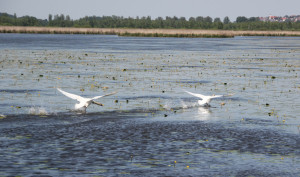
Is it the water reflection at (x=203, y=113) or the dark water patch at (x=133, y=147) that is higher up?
the dark water patch at (x=133, y=147)

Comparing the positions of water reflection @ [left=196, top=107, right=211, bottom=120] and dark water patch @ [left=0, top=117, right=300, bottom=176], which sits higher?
dark water patch @ [left=0, top=117, right=300, bottom=176]

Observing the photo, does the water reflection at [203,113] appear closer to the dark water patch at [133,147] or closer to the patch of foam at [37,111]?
the dark water patch at [133,147]

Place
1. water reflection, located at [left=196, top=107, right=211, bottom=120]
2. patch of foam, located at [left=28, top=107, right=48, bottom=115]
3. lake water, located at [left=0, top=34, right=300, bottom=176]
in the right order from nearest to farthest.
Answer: lake water, located at [left=0, top=34, right=300, bottom=176] → water reflection, located at [left=196, top=107, right=211, bottom=120] → patch of foam, located at [left=28, top=107, right=48, bottom=115]

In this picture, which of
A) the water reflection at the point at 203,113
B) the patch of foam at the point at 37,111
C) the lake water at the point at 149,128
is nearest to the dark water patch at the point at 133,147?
the lake water at the point at 149,128

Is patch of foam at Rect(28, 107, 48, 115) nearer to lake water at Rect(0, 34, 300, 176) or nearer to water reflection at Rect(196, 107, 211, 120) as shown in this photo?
lake water at Rect(0, 34, 300, 176)

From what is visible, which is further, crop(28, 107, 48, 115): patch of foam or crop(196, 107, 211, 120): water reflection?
crop(28, 107, 48, 115): patch of foam

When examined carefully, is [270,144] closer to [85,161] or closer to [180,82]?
[85,161]

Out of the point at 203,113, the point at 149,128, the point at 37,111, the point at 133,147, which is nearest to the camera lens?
the point at 133,147

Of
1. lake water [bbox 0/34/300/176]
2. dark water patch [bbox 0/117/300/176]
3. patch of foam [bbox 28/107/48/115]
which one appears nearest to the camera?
dark water patch [bbox 0/117/300/176]

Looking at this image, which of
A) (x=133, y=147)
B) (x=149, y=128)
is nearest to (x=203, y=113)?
(x=149, y=128)

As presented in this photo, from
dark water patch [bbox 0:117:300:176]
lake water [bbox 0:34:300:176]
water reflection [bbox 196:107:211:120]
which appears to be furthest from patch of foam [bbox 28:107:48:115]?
water reflection [bbox 196:107:211:120]

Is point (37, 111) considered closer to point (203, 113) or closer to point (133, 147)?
point (203, 113)

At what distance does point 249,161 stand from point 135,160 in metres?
3.32

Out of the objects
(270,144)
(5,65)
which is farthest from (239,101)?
(5,65)
